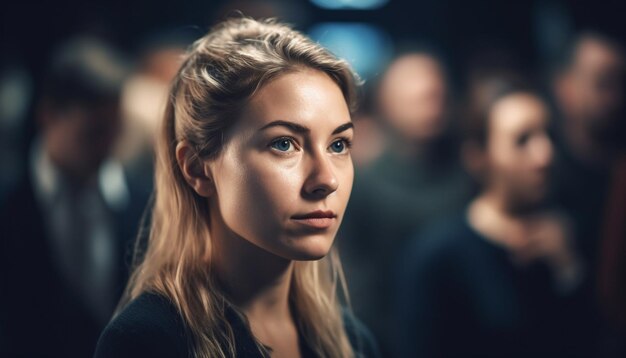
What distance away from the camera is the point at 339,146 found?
3.92 ft

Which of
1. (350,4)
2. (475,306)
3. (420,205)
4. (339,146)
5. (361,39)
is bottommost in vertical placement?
(475,306)

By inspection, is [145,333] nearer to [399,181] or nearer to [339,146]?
[339,146]

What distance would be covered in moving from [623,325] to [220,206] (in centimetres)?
191

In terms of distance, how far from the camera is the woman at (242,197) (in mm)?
1122

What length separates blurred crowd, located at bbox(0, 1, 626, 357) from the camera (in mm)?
2076

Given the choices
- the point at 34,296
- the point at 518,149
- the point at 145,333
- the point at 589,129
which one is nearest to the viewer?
the point at 145,333

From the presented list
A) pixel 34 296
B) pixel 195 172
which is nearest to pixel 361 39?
pixel 34 296

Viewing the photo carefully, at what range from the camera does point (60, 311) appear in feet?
6.35

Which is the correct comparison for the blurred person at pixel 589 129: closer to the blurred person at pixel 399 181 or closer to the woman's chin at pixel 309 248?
the blurred person at pixel 399 181

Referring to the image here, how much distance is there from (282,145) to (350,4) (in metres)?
3.13

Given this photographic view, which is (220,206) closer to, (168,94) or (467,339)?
(168,94)

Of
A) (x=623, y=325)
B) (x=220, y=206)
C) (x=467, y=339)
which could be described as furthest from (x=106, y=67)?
(x=623, y=325)

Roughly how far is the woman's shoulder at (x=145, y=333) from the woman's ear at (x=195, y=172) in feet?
0.76

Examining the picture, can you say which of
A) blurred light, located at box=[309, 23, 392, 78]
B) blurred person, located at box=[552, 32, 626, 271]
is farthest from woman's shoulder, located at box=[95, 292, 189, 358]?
blurred light, located at box=[309, 23, 392, 78]
